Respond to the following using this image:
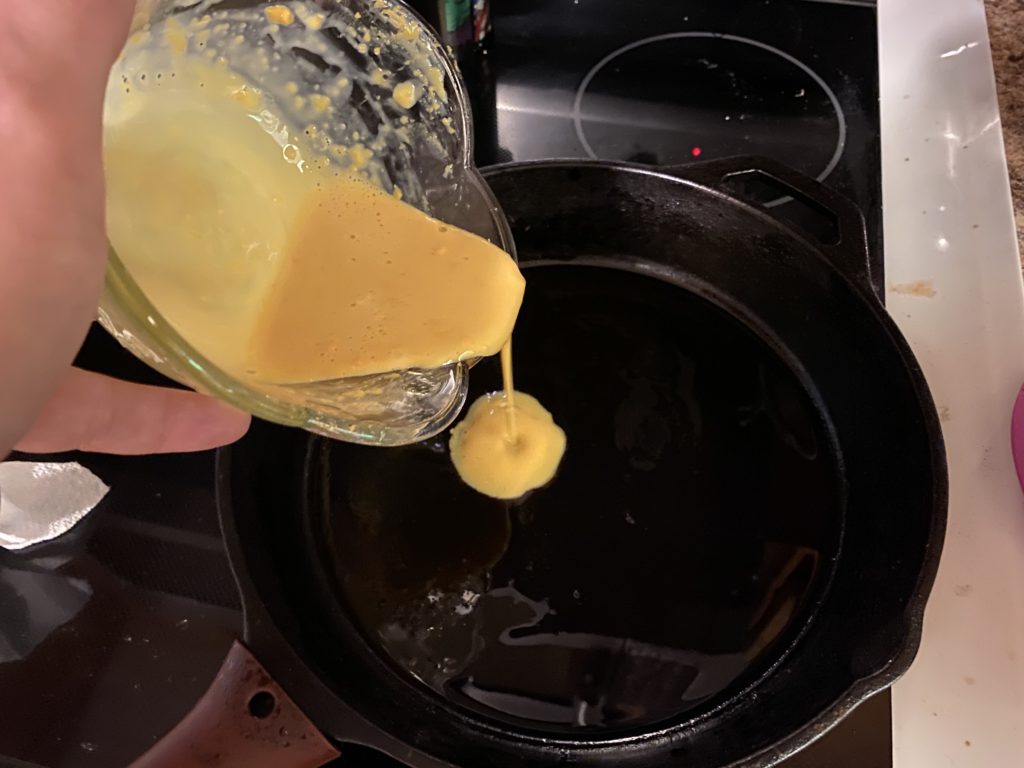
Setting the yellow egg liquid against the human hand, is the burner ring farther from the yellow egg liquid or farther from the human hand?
the human hand

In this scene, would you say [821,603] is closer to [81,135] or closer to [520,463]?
[520,463]

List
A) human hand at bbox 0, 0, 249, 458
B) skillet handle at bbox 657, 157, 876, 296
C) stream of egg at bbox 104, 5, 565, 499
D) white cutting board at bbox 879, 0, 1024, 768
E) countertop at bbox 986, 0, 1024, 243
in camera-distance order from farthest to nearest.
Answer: countertop at bbox 986, 0, 1024, 243, skillet handle at bbox 657, 157, 876, 296, white cutting board at bbox 879, 0, 1024, 768, stream of egg at bbox 104, 5, 565, 499, human hand at bbox 0, 0, 249, 458

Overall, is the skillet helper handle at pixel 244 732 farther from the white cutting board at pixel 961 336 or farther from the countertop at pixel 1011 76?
the countertop at pixel 1011 76

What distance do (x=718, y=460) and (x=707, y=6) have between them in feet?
1.98

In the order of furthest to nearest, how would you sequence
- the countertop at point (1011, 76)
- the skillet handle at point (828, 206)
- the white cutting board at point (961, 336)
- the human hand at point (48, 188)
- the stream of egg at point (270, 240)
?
the countertop at point (1011, 76)
the skillet handle at point (828, 206)
the white cutting board at point (961, 336)
the stream of egg at point (270, 240)
the human hand at point (48, 188)

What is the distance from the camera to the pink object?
0.78 meters

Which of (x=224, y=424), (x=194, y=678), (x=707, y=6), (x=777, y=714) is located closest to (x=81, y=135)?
(x=224, y=424)

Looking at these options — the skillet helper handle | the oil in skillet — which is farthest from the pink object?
the skillet helper handle

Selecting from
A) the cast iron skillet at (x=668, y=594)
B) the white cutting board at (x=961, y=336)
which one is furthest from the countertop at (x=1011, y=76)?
the cast iron skillet at (x=668, y=594)

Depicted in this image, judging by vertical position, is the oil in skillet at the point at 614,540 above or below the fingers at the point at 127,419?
below

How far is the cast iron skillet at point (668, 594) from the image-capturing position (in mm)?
640

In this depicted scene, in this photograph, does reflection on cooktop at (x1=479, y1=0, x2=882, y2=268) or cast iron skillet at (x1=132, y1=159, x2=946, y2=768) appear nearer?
cast iron skillet at (x1=132, y1=159, x2=946, y2=768)

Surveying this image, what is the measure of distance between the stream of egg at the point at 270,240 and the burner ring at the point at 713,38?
35cm

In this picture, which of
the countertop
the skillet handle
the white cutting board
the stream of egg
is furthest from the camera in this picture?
the countertop
